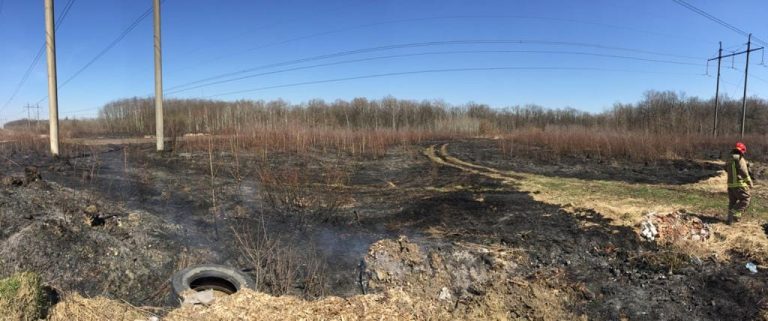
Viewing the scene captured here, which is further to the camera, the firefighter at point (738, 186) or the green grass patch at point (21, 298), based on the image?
the firefighter at point (738, 186)

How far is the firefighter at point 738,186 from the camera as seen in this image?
808 centimetres

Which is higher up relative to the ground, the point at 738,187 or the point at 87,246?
the point at 738,187

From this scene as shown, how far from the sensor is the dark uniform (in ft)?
26.5

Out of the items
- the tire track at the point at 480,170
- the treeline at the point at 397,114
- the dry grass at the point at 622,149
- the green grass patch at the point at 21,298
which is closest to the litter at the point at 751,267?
the tire track at the point at 480,170

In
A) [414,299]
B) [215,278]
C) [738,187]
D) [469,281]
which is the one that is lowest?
[469,281]

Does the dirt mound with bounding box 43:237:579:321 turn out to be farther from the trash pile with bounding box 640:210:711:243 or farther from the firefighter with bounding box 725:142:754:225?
the firefighter with bounding box 725:142:754:225

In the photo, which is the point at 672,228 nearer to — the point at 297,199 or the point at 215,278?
the point at 297,199

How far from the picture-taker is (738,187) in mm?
8078

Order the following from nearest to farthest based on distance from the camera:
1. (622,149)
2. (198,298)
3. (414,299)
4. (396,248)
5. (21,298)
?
1. (21,298)
2. (198,298)
3. (414,299)
4. (396,248)
5. (622,149)

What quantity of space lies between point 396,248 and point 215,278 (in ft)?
8.10

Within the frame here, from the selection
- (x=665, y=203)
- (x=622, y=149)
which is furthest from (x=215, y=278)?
(x=622, y=149)

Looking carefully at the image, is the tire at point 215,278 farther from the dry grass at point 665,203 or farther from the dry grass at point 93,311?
the dry grass at point 665,203

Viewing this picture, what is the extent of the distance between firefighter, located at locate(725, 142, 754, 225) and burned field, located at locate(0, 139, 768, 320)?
1.17 feet

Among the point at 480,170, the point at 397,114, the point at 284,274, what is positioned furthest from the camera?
the point at 397,114
